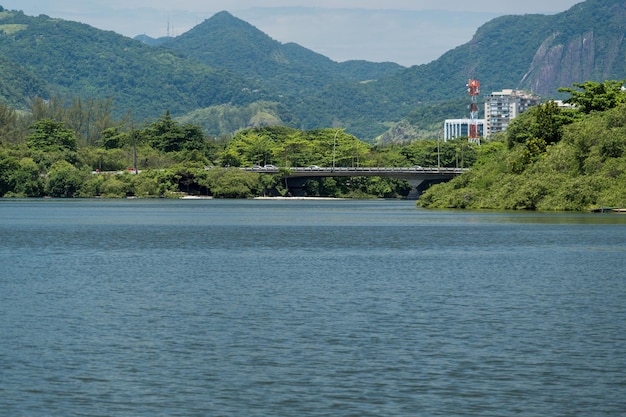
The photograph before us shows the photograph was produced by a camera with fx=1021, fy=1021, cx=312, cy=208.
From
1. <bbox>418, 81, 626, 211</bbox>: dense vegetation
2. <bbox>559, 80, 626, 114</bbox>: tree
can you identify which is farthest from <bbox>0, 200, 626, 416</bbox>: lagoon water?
<bbox>559, 80, 626, 114</bbox>: tree

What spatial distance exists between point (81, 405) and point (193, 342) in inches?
312

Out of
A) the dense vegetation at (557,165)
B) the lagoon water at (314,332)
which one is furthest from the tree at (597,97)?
the lagoon water at (314,332)

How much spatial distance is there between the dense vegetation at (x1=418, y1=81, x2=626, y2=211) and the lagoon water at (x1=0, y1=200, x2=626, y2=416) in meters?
50.9

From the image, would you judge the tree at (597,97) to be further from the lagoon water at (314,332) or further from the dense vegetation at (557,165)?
the lagoon water at (314,332)

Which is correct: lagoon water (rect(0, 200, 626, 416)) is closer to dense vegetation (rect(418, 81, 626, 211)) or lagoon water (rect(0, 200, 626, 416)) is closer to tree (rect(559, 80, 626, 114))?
dense vegetation (rect(418, 81, 626, 211))

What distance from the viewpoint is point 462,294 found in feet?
139

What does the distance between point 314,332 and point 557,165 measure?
93.7m

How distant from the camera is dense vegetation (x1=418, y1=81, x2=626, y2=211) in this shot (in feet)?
379

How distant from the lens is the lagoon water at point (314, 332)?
23531 millimetres

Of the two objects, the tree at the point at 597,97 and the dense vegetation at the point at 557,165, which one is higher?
the tree at the point at 597,97

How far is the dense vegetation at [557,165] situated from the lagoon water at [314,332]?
50.9m

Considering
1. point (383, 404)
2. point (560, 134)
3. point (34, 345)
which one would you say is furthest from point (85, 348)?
point (560, 134)

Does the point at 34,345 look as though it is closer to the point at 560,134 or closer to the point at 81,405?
the point at 81,405

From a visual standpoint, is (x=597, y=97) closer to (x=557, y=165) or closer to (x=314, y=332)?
(x=557, y=165)
